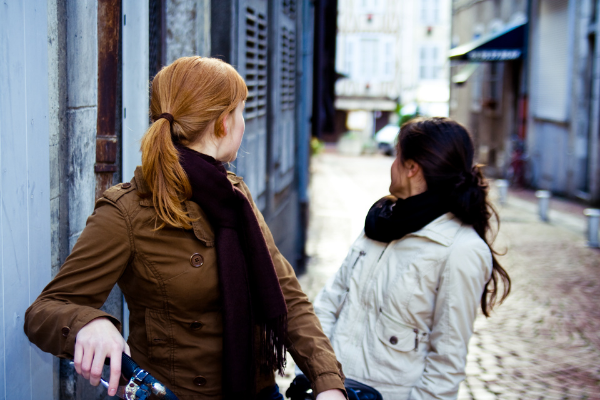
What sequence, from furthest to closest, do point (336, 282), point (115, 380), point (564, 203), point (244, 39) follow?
1. point (564, 203)
2. point (244, 39)
3. point (336, 282)
4. point (115, 380)

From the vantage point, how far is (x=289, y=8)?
7355 mm

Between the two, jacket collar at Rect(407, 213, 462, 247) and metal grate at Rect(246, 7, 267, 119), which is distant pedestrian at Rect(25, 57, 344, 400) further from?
metal grate at Rect(246, 7, 267, 119)

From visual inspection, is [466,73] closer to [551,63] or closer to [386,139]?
[551,63]

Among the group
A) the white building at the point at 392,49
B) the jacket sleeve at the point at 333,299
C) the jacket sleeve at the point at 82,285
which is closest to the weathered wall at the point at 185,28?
the jacket sleeve at the point at 333,299

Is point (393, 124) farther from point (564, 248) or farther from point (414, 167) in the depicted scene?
point (414, 167)

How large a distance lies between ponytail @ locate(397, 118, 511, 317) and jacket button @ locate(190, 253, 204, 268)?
110cm

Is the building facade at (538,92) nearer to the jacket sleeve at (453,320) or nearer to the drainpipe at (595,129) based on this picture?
the drainpipe at (595,129)

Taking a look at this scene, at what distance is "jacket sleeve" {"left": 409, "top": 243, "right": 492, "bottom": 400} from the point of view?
2.28 m

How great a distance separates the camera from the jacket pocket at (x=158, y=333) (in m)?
1.76

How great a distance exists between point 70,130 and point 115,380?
1.47 m

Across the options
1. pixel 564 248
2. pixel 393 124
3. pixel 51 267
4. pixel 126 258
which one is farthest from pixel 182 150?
pixel 393 124

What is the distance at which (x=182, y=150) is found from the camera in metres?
1.75

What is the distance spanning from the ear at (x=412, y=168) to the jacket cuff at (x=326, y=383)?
105 centimetres

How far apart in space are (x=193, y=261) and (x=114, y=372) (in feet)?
1.40
